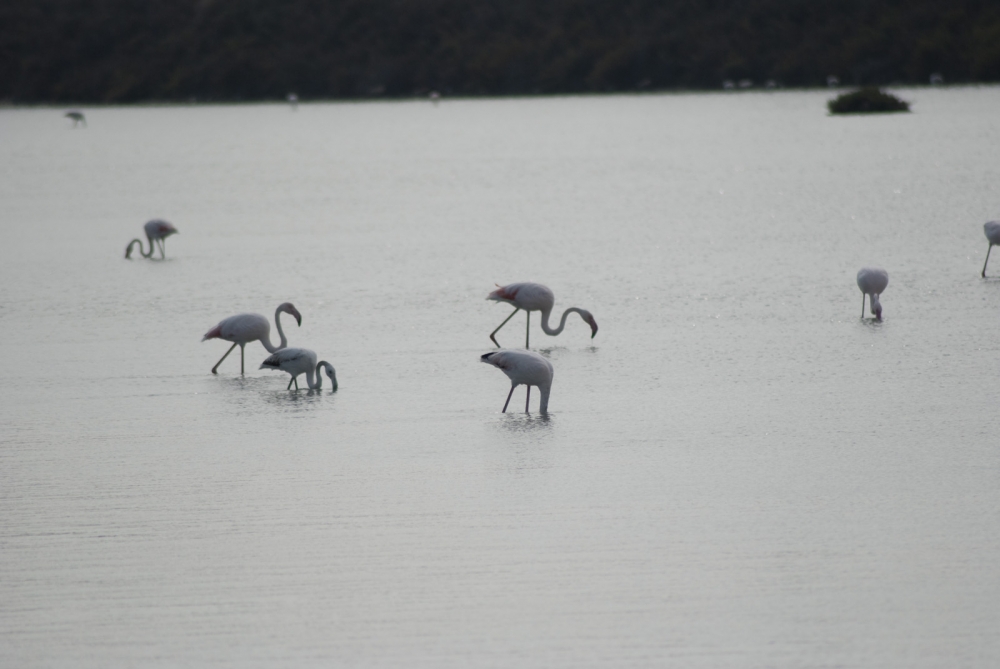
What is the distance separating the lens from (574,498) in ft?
20.0

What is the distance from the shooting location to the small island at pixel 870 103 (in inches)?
1635

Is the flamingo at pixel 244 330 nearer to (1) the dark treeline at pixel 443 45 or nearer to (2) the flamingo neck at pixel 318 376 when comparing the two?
(2) the flamingo neck at pixel 318 376

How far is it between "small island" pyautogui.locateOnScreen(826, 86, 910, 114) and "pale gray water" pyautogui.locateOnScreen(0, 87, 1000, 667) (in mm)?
25768

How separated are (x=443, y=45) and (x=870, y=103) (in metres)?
30.0

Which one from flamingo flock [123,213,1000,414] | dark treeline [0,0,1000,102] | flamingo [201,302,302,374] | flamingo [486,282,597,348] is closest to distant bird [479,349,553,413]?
flamingo flock [123,213,1000,414]

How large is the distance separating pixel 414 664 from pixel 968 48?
187 feet

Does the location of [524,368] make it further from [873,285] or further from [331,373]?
[873,285]

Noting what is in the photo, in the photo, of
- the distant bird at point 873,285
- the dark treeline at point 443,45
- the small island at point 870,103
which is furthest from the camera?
the dark treeline at point 443,45

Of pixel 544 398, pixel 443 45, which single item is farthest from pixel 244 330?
pixel 443 45

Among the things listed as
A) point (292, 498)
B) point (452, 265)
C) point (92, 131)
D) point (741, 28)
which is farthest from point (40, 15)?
point (292, 498)

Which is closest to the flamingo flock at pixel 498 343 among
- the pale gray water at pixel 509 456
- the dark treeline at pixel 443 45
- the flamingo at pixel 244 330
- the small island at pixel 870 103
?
the flamingo at pixel 244 330

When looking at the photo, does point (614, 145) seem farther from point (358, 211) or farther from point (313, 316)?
point (313, 316)

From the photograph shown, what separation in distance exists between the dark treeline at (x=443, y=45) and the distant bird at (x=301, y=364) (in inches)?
2149

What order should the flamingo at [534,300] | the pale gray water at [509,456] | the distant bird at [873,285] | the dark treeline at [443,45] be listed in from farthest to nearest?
the dark treeline at [443,45] < the distant bird at [873,285] < the flamingo at [534,300] < the pale gray water at [509,456]
